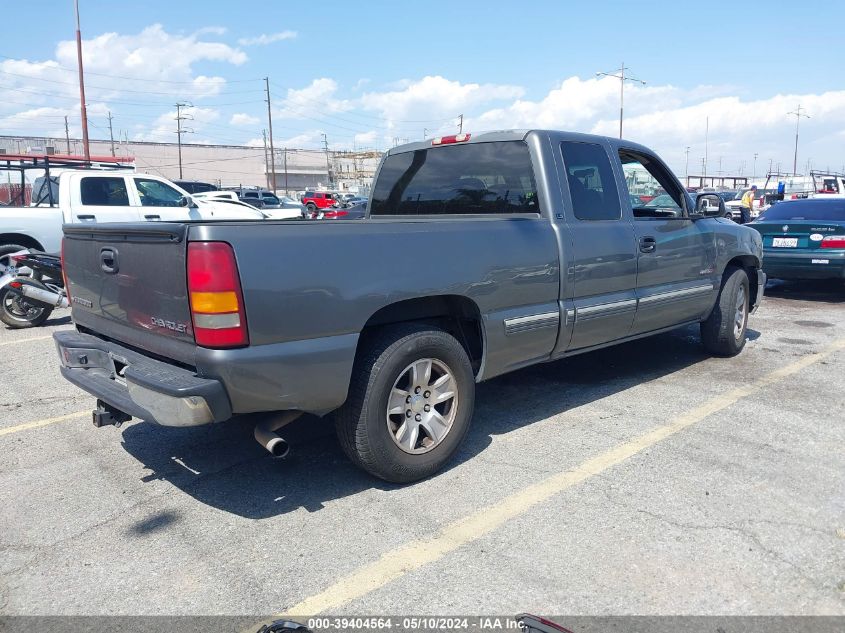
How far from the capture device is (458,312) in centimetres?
407

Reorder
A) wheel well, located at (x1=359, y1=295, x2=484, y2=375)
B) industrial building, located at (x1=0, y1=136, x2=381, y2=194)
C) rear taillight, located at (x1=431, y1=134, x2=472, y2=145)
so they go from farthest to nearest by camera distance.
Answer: industrial building, located at (x1=0, y1=136, x2=381, y2=194) < rear taillight, located at (x1=431, y1=134, x2=472, y2=145) < wheel well, located at (x1=359, y1=295, x2=484, y2=375)

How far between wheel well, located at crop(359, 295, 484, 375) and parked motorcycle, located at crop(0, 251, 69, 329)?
616cm

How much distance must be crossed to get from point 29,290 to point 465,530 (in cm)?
709

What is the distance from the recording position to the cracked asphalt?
2.76 metres

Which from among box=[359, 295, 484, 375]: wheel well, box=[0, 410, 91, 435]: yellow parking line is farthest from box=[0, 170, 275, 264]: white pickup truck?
box=[359, 295, 484, 375]: wheel well

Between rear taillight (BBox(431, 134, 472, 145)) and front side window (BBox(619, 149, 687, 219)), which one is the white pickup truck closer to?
rear taillight (BBox(431, 134, 472, 145))

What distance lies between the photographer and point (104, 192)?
9.98 meters

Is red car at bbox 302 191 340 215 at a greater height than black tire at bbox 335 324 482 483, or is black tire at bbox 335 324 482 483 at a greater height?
red car at bbox 302 191 340 215

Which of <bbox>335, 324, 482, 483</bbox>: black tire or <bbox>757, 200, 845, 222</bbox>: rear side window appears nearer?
<bbox>335, 324, 482, 483</bbox>: black tire

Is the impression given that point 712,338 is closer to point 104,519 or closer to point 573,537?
point 573,537

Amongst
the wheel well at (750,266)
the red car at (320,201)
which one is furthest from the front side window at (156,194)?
the red car at (320,201)

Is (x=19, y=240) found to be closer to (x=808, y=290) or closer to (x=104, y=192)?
(x=104, y=192)

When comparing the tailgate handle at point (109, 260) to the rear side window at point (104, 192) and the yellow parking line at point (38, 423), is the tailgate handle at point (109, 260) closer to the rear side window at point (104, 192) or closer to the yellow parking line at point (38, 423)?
the yellow parking line at point (38, 423)

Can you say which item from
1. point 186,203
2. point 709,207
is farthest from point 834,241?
point 186,203
